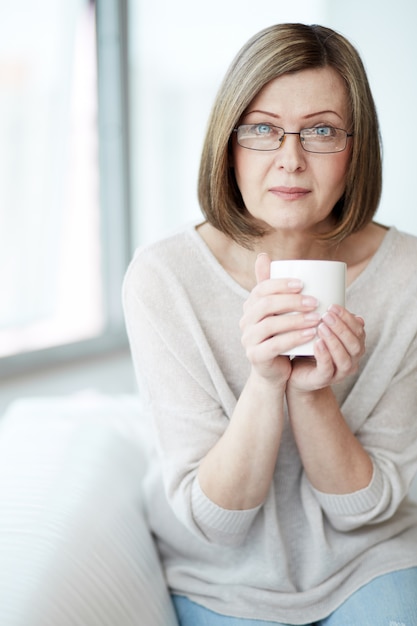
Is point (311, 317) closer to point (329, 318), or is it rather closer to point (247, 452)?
point (329, 318)

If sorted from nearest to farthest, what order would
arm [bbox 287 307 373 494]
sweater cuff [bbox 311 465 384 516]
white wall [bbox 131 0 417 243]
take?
arm [bbox 287 307 373 494] < sweater cuff [bbox 311 465 384 516] < white wall [bbox 131 0 417 243]

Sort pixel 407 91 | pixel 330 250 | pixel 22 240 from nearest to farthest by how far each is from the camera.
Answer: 1. pixel 330 250
2. pixel 407 91
3. pixel 22 240

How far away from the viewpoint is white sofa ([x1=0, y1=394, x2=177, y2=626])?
0.86 meters

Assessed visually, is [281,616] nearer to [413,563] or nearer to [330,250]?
[413,563]

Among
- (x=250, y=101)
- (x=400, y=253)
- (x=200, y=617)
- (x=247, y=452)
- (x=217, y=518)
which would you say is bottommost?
(x=200, y=617)

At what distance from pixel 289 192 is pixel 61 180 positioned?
1.77 meters

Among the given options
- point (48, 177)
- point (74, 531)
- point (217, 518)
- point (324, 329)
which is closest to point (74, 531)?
point (74, 531)

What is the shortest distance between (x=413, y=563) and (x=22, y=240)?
5.77ft

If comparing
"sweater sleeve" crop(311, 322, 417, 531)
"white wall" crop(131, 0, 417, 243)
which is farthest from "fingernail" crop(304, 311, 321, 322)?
"white wall" crop(131, 0, 417, 243)

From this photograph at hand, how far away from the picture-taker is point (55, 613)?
84 centimetres

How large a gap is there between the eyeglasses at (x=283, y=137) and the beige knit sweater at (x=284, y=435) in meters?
0.21

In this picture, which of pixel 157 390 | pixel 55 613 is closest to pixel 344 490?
pixel 157 390

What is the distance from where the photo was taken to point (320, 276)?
806 millimetres

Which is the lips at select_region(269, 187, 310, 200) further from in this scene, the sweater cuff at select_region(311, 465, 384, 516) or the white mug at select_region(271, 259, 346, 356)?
the sweater cuff at select_region(311, 465, 384, 516)
